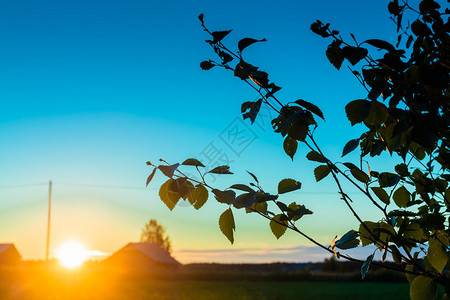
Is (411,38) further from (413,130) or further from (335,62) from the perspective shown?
(413,130)

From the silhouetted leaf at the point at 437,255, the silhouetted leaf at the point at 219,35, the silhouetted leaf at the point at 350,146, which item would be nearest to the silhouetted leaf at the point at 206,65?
the silhouetted leaf at the point at 219,35

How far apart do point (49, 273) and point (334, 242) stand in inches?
1416

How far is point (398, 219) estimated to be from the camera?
1497 mm

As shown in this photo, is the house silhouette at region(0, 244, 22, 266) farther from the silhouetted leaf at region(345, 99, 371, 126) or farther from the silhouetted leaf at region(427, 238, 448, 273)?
the silhouetted leaf at region(345, 99, 371, 126)

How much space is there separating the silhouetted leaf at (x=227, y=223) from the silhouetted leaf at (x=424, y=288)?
54cm

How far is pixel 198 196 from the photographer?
1111mm

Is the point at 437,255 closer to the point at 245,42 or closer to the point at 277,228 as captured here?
the point at 277,228

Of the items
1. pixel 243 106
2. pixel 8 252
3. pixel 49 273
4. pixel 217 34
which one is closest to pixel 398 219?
pixel 243 106

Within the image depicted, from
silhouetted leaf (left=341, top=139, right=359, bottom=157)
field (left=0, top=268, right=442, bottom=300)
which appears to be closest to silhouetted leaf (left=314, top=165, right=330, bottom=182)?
silhouetted leaf (left=341, top=139, right=359, bottom=157)

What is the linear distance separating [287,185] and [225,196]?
0.23 meters

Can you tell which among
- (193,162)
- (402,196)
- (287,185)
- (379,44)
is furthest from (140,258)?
(379,44)

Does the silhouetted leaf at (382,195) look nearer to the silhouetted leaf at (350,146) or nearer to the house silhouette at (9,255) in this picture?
the silhouetted leaf at (350,146)

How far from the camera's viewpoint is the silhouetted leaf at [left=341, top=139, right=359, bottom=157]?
4.12ft

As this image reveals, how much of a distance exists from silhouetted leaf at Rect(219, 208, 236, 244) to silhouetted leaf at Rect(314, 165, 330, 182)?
1.15 feet
